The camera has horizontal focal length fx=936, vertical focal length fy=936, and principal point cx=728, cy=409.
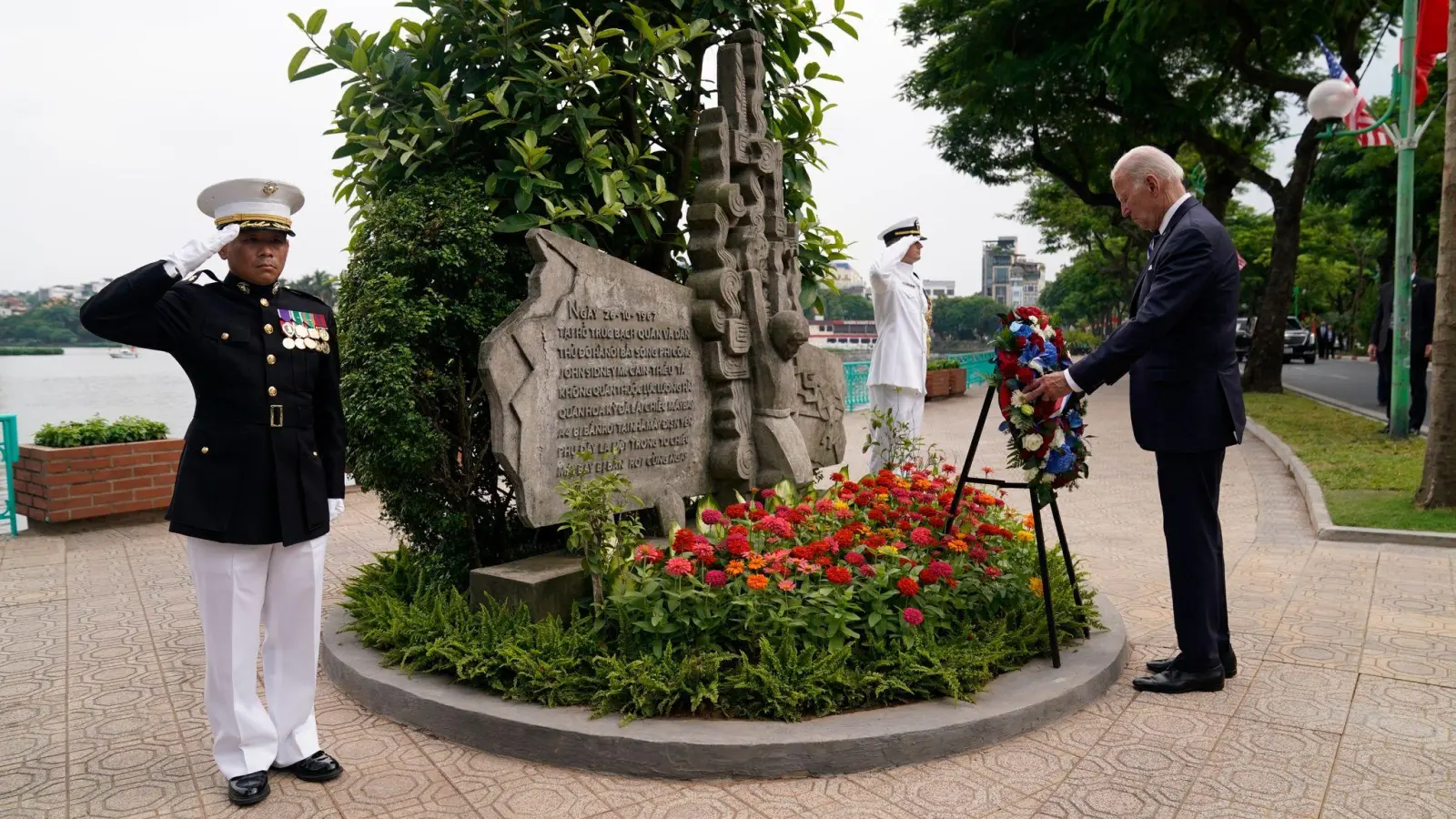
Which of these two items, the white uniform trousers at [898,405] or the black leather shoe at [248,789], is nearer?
the black leather shoe at [248,789]

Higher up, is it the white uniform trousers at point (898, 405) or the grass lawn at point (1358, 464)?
the white uniform trousers at point (898, 405)

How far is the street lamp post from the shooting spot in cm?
1064

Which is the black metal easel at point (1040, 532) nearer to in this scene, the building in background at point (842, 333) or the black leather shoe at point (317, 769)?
the building in background at point (842, 333)

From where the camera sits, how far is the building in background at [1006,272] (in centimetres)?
7744

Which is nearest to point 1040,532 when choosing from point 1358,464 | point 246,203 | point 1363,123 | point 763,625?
point 763,625

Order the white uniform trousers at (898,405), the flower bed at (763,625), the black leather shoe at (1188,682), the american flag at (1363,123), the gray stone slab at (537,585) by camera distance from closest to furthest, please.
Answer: the flower bed at (763,625), the black leather shoe at (1188,682), the gray stone slab at (537,585), the white uniform trousers at (898,405), the american flag at (1363,123)

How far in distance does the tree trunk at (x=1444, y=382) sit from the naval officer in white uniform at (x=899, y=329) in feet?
12.4

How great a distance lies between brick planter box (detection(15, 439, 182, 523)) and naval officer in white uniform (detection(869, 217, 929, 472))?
5.67 meters

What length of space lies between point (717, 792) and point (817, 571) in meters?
1.13

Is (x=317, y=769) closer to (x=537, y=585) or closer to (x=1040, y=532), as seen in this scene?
(x=537, y=585)

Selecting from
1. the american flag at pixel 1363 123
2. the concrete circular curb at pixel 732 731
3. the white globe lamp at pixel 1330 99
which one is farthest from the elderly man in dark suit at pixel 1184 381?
the american flag at pixel 1363 123

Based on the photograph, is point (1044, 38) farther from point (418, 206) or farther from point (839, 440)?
point (418, 206)

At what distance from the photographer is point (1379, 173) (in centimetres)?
2586

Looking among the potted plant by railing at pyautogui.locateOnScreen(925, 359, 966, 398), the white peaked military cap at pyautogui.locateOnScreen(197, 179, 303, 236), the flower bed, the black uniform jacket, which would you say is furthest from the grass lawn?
the white peaked military cap at pyautogui.locateOnScreen(197, 179, 303, 236)
